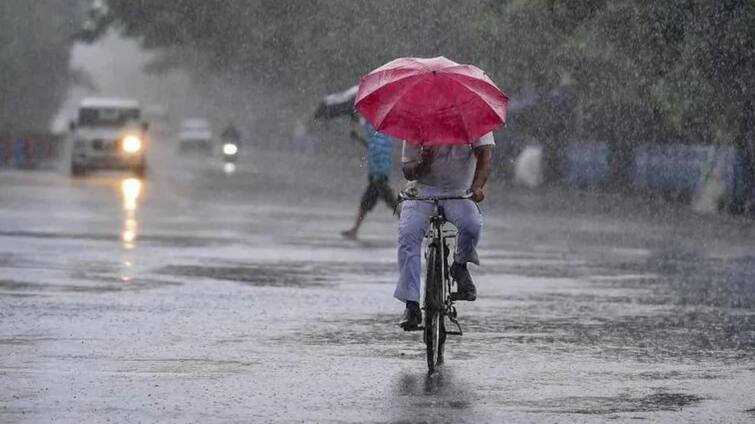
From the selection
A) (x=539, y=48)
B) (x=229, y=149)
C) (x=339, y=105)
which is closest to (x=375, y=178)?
(x=339, y=105)

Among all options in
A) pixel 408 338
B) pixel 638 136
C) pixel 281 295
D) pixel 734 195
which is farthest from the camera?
pixel 638 136

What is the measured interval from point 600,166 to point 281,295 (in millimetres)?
33214

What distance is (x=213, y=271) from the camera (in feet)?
59.4

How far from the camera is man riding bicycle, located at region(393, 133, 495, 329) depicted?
11273 mm

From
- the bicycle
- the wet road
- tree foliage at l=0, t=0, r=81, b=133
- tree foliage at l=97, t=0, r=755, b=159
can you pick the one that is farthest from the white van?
the bicycle

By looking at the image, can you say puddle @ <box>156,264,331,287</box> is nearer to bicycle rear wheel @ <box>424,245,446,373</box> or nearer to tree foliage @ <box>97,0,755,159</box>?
bicycle rear wheel @ <box>424,245,446,373</box>

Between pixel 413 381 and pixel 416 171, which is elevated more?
pixel 416 171

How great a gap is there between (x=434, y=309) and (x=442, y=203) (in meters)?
0.80

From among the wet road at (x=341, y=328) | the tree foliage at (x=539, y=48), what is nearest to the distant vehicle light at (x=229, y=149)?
the tree foliage at (x=539, y=48)

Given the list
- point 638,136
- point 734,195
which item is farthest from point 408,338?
point 638,136

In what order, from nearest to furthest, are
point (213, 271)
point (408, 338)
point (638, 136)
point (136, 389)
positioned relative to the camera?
point (136, 389), point (408, 338), point (213, 271), point (638, 136)

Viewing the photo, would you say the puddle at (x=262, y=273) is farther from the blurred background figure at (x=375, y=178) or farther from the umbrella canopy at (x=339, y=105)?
the umbrella canopy at (x=339, y=105)

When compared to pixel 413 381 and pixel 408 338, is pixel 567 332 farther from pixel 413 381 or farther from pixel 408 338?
pixel 413 381

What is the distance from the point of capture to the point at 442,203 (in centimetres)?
1148
